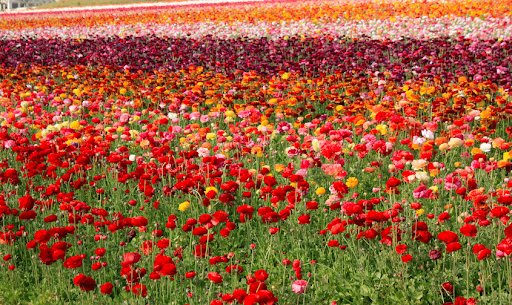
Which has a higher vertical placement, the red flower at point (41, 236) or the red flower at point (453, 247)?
the red flower at point (41, 236)

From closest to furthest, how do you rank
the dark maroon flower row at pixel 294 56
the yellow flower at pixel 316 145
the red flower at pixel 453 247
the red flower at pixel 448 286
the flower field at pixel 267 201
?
the red flower at pixel 453 247 < the red flower at pixel 448 286 < the flower field at pixel 267 201 < the yellow flower at pixel 316 145 < the dark maroon flower row at pixel 294 56

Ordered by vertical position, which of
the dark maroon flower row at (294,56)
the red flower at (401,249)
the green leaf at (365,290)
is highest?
the dark maroon flower row at (294,56)

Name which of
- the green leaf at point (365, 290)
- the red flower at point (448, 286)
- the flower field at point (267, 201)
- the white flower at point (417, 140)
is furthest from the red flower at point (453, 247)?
the white flower at point (417, 140)

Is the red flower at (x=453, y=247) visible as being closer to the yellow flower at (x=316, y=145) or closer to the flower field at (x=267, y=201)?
the flower field at (x=267, y=201)

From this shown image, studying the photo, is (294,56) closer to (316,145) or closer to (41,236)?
(316,145)

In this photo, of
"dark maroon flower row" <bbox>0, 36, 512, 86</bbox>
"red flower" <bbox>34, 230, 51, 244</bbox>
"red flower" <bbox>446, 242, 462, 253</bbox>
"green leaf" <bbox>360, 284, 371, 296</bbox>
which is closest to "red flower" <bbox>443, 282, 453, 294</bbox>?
"red flower" <bbox>446, 242, 462, 253</bbox>

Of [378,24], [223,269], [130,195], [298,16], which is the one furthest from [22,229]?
[298,16]

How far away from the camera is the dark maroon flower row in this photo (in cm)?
775

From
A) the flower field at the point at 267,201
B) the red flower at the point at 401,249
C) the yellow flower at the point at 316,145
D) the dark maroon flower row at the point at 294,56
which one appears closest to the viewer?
the red flower at the point at 401,249

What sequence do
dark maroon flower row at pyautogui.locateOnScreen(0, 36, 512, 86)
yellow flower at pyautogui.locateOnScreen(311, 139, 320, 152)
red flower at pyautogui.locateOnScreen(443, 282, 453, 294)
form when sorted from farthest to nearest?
dark maroon flower row at pyautogui.locateOnScreen(0, 36, 512, 86), yellow flower at pyautogui.locateOnScreen(311, 139, 320, 152), red flower at pyautogui.locateOnScreen(443, 282, 453, 294)

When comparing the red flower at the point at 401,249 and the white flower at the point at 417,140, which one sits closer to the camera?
the red flower at the point at 401,249

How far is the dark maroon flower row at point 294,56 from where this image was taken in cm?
775

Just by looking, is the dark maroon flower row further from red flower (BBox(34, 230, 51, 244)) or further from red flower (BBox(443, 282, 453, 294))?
red flower (BBox(34, 230, 51, 244))

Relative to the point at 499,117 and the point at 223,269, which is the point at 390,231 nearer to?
the point at 223,269
